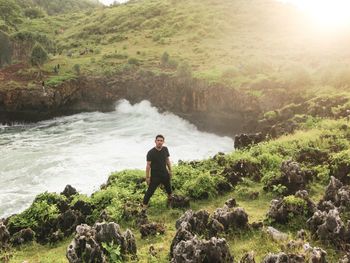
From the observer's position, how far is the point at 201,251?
802cm

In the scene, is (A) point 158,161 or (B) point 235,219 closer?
(B) point 235,219

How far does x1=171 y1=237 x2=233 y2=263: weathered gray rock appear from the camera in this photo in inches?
313

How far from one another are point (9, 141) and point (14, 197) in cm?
1508

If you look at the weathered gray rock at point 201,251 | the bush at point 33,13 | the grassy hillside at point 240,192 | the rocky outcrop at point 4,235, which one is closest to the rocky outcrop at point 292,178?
the grassy hillside at point 240,192

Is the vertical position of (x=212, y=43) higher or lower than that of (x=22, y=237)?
higher

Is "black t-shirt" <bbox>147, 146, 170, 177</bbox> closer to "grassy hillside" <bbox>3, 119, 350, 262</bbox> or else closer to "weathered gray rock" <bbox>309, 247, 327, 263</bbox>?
"grassy hillside" <bbox>3, 119, 350, 262</bbox>

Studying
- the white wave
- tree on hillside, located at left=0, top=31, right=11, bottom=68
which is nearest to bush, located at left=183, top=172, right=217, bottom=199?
the white wave

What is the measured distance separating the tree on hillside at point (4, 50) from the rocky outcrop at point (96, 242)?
157 feet

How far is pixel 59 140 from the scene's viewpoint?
3450 cm

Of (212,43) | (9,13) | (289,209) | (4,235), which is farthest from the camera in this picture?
(9,13)

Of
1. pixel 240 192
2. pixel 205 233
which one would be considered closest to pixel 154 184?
pixel 240 192

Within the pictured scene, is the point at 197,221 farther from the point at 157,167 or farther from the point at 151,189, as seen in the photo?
the point at 151,189

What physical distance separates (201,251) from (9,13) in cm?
8495

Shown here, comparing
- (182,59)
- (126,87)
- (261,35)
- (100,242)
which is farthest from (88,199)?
(261,35)
